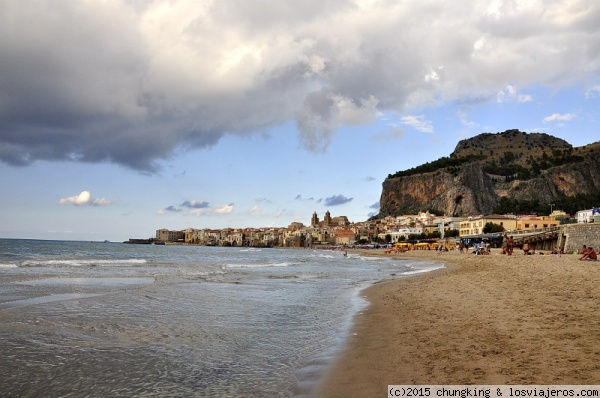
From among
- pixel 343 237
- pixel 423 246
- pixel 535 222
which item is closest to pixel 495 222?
pixel 535 222

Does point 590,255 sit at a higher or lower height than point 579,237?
lower

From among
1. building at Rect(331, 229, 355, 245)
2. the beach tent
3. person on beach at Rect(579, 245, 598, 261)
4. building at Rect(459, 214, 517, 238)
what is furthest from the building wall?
building at Rect(331, 229, 355, 245)

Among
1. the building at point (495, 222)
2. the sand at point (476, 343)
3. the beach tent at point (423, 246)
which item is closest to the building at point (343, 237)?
the building at point (495, 222)

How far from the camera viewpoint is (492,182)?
177 m

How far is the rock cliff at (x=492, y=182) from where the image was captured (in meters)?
159

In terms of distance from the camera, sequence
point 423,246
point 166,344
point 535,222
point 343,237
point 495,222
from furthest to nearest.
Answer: point 343,237
point 495,222
point 535,222
point 423,246
point 166,344

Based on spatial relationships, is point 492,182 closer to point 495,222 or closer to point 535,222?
point 495,222

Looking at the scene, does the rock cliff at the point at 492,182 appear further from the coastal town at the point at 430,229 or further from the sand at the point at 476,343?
the sand at the point at 476,343

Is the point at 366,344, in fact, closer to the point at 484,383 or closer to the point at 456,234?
the point at 484,383

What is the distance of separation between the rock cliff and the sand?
15231 centimetres

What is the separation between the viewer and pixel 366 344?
8.12 meters

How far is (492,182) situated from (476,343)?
186729 mm

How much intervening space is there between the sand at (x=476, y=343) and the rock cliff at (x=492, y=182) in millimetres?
152310

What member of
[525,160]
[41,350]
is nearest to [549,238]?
[41,350]
